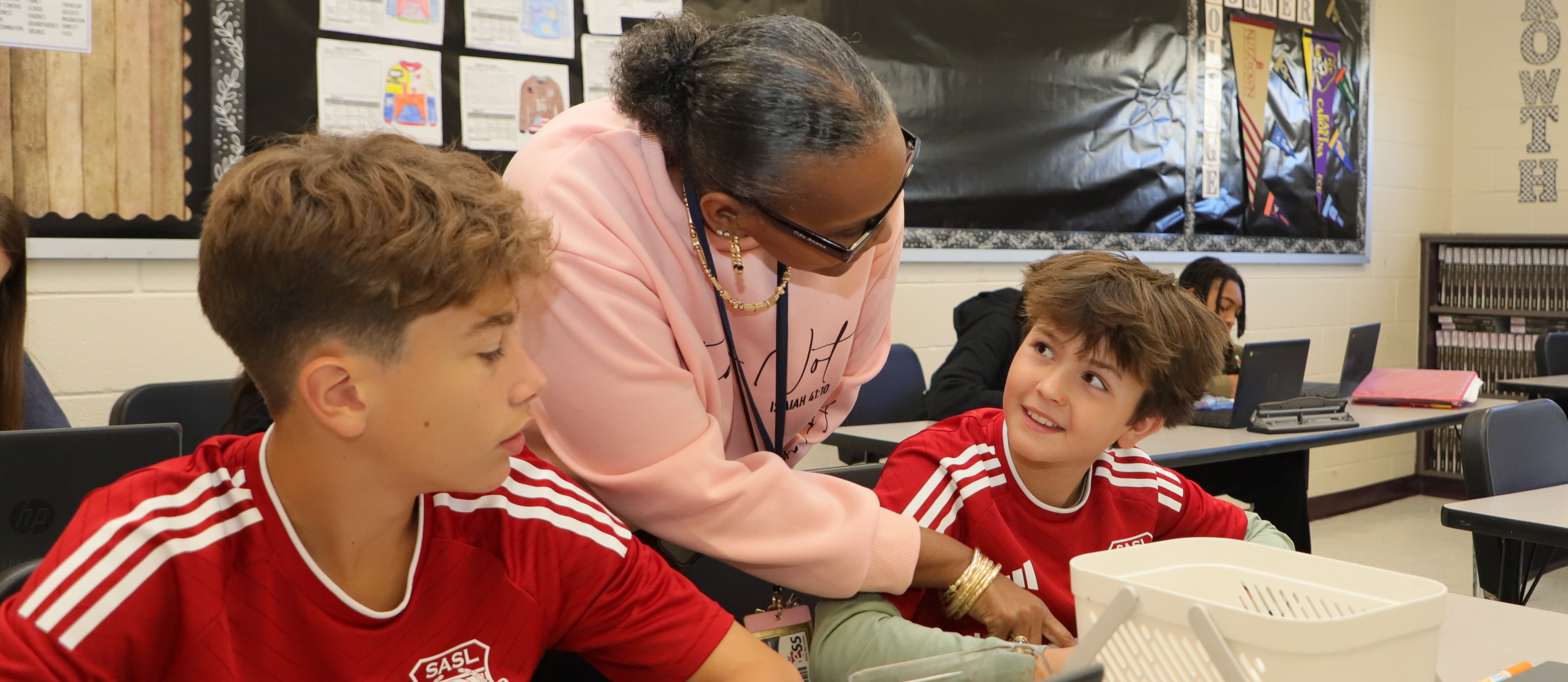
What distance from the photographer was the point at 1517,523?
176cm

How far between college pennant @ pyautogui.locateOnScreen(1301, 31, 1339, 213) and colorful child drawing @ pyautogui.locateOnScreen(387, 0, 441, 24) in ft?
13.2

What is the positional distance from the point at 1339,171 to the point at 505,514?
5225mm

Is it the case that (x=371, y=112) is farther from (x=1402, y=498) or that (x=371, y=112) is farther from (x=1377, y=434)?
(x=1402, y=498)

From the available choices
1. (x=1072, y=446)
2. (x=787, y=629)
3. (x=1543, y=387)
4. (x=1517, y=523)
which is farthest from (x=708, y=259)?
(x=1543, y=387)

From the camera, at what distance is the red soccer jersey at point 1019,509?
1345 mm

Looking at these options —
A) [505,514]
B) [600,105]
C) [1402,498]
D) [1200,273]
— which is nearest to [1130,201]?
[1200,273]

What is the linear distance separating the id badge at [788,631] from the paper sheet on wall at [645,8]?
2206 mm

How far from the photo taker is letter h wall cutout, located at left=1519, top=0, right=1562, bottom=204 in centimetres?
542

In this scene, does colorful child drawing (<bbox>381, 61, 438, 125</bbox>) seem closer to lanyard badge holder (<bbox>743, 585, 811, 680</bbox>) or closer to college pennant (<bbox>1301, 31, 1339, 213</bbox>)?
lanyard badge holder (<bbox>743, 585, 811, 680</bbox>)

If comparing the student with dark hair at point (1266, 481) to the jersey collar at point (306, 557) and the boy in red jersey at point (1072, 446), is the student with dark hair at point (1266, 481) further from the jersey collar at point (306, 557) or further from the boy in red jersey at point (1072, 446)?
the jersey collar at point (306, 557)

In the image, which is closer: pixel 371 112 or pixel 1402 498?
pixel 371 112

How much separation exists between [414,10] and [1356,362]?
2.98m

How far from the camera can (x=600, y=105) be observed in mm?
1215

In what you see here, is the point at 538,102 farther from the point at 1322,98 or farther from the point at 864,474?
the point at 1322,98
